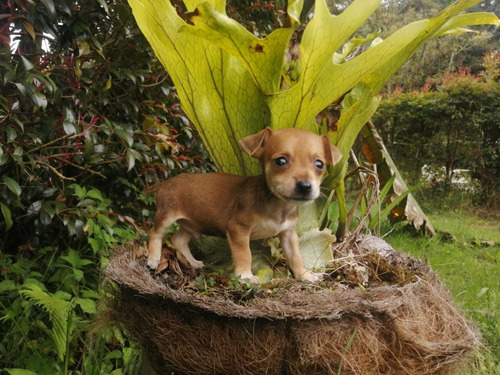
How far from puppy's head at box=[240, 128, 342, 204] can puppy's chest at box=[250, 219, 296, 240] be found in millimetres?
104

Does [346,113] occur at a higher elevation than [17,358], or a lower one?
higher

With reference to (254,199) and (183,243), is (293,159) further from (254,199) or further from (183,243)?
(183,243)

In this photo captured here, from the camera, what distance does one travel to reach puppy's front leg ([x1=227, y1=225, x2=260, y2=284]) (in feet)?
3.37

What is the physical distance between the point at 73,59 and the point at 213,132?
0.73 m

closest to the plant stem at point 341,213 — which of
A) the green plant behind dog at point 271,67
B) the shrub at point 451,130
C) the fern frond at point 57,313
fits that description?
the green plant behind dog at point 271,67

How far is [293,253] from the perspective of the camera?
1.11m

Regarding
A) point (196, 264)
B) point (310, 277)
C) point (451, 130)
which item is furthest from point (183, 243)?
point (451, 130)

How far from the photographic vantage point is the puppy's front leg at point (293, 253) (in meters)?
1.09

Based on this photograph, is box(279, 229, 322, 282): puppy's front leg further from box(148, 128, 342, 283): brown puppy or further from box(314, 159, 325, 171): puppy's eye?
box(314, 159, 325, 171): puppy's eye

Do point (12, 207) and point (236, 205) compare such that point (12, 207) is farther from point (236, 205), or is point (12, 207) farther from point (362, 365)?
point (362, 365)

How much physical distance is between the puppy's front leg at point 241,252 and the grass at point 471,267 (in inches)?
43.1

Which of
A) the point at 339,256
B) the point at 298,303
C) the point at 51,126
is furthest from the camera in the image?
the point at 51,126

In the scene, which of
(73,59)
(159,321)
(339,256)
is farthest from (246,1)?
(159,321)

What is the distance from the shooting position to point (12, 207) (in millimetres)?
1782
